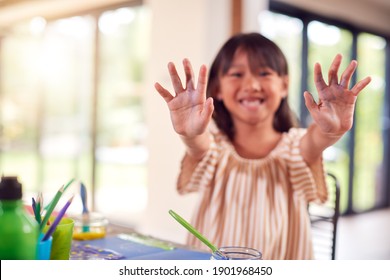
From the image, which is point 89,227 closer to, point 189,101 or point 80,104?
point 189,101

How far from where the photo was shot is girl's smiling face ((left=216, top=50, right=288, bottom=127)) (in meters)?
1.32

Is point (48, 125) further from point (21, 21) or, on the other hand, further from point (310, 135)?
point (310, 135)

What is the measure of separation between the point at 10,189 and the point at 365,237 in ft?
13.5

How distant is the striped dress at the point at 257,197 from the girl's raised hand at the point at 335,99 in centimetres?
35

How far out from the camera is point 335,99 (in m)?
0.97

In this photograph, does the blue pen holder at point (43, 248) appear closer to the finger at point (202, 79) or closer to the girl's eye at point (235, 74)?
the finger at point (202, 79)

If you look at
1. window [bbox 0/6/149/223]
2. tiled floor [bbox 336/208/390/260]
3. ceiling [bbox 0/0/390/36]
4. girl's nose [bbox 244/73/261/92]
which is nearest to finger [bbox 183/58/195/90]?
girl's nose [bbox 244/73/261/92]

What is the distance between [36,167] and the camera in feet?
19.2

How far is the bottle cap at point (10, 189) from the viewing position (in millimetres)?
616

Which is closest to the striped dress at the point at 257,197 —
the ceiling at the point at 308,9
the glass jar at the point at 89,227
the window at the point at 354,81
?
the glass jar at the point at 89,227

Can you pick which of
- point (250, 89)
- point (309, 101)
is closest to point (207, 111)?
point (309, 101)

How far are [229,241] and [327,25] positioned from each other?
3.91m
